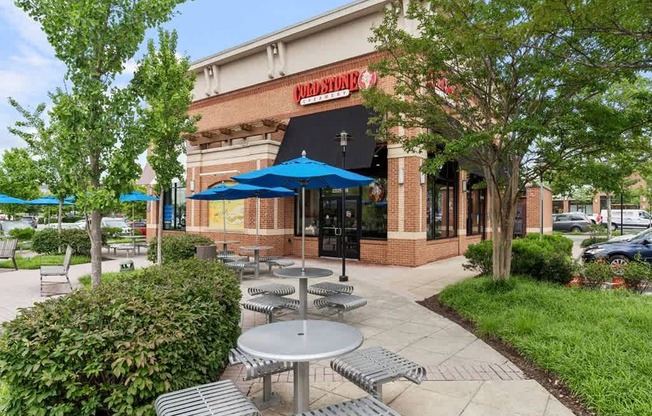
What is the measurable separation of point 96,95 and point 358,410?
5.32 metres

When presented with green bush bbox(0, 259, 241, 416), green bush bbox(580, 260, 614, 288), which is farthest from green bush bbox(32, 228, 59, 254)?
green bush bbox(580, 260, 614, 288)

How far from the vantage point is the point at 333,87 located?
1532cm

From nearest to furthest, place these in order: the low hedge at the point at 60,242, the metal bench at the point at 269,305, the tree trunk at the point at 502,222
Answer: the metal bench at the point at 269,305 → the tree trunk at the point at 502,222 → the low hedge at the point at 60,242

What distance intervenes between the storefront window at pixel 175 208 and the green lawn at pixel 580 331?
16.4 metres

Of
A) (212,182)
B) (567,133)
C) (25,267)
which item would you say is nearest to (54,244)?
(25,267)

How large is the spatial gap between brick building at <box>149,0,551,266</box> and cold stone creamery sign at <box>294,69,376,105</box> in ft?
0.13

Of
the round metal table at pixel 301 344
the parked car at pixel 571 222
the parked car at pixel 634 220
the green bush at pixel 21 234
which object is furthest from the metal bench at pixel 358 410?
the parked car at pixel 634 220

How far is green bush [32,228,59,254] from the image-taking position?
16.3 m

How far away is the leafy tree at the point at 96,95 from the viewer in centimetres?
523

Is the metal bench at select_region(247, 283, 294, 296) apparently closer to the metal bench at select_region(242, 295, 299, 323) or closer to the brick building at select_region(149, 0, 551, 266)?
the metal bench at select_region(242, 295, 299, 323)

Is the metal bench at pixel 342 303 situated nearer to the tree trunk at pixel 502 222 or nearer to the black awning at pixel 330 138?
the tree trunk at pixel 502 222

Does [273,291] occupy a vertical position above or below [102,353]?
below

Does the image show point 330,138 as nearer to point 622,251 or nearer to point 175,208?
point 622,251

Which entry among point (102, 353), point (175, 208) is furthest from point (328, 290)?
point (175, 208)
